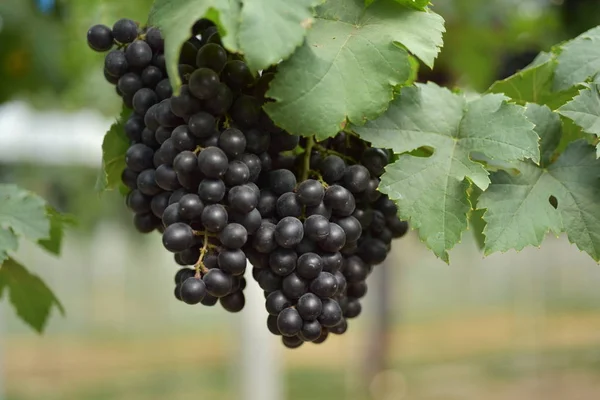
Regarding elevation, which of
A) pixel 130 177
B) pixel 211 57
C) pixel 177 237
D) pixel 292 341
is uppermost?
pixel 211 57

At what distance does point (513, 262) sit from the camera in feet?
37.4

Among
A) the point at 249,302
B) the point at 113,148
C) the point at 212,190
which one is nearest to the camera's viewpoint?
the point at 212,190

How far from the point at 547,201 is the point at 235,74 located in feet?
1.36

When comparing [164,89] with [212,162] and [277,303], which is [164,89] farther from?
[277,303]

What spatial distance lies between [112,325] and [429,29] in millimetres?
13889

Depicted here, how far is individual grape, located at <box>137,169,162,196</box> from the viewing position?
34.7 inches

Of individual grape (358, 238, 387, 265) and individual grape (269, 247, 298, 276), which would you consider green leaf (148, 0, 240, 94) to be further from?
individual grape (358, 238, 387, 265)

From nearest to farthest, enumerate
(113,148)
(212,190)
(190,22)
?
(190,22) → (212,190) → (113,148)

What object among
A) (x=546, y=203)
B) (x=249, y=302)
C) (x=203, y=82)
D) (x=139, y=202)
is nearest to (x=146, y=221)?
(x=139, y=202)

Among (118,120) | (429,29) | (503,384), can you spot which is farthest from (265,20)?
(503,384)

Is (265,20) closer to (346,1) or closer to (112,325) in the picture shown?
(346,1)

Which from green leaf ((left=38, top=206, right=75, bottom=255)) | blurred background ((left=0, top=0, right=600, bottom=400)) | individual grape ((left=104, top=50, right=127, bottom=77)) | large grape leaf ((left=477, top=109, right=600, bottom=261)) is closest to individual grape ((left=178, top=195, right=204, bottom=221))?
individual grape ((left=104, top=50, right=127, bottom=77))

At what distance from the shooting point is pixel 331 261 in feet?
2.77

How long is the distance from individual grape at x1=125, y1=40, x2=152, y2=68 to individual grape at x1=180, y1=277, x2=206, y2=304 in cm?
30
